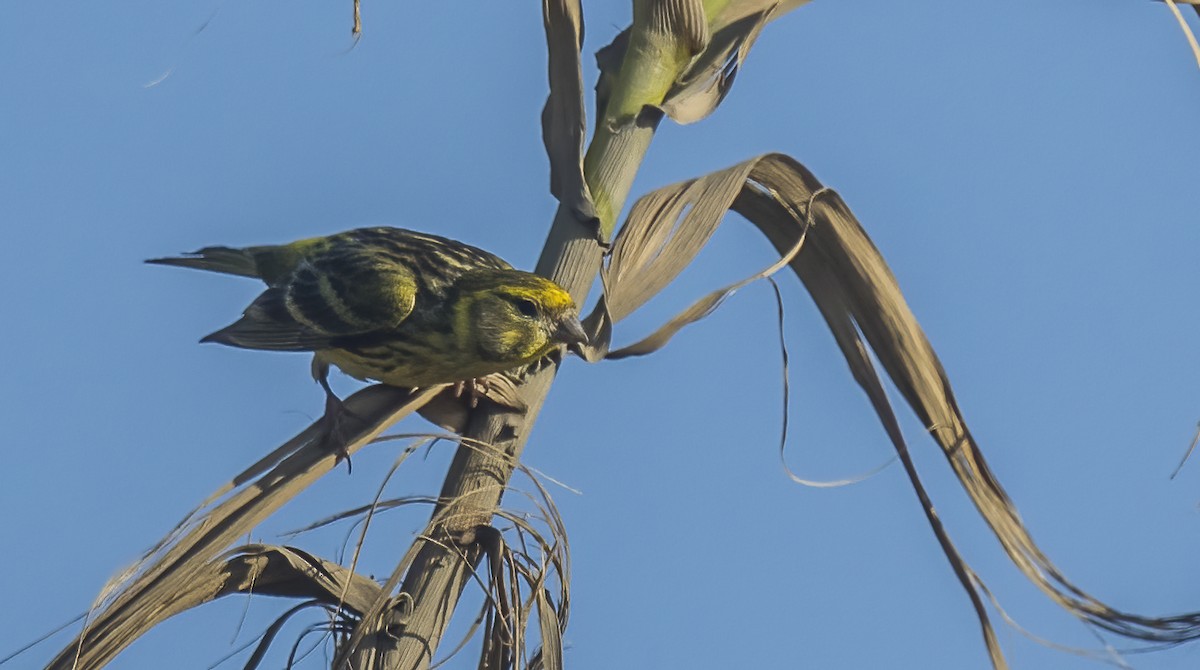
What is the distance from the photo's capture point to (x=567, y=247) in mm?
2775

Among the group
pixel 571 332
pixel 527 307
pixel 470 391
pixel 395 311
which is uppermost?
pixel 395 311

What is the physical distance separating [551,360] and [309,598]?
2.27ft

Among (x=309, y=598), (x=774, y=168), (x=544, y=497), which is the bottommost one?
(x=309, y=598)

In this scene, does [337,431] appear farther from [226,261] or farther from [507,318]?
[226,261]

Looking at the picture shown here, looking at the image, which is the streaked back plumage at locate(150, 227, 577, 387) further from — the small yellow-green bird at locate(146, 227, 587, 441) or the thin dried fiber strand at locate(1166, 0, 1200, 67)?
the thin dried fiber strand at locate(1166, 0, 1200, 67)

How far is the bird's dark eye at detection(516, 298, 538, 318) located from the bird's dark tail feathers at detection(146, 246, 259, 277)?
168 cm

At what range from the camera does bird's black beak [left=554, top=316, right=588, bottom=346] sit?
2850mm

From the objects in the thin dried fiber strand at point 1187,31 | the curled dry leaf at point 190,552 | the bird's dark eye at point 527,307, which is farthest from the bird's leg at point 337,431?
the thin dried fiber strand at point 1187,31

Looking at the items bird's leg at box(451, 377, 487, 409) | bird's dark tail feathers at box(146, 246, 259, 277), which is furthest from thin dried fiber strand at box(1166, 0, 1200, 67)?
bird's dark tail feathers at box(146, 246, 259, 277)

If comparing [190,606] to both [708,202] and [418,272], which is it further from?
[418,272]

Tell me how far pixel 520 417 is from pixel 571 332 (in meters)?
0.44

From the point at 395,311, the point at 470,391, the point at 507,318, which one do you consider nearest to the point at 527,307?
the point at 507,318

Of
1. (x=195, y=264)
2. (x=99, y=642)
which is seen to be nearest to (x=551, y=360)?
(x=99, y=642)

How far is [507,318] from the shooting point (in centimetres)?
375
